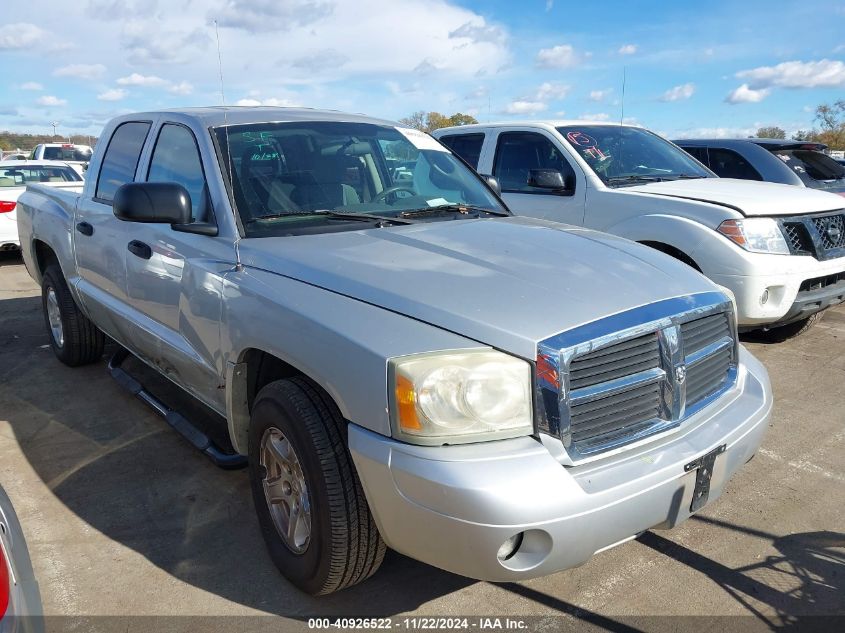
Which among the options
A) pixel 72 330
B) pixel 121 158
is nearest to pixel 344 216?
pixel 121 158

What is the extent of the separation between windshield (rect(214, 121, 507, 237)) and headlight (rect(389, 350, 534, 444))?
1188 mm

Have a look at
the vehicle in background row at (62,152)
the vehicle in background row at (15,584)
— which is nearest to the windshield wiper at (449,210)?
the vehicle in background row at (15,584)

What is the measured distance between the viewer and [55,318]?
18.1 ft

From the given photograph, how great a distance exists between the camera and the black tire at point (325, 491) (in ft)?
7.75

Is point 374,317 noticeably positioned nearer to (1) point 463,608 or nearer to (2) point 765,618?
(1) point 463,608

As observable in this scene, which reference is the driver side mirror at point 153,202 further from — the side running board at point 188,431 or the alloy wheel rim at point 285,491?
the side running board at point 188,431

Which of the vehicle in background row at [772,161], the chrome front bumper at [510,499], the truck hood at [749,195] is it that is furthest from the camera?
the vehicle in background row at [772,161]

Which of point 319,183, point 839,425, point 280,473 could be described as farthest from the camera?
point 839,425

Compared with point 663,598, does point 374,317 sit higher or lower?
higher

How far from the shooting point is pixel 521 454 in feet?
6.89

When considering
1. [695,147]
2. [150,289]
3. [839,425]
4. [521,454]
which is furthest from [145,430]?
[695,147]

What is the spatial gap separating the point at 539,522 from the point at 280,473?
116 cm

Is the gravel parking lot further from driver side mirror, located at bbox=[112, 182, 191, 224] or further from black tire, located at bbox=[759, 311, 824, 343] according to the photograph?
black tire, located at bbox=[759, 311, 824, 343]

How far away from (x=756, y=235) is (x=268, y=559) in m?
3.98
